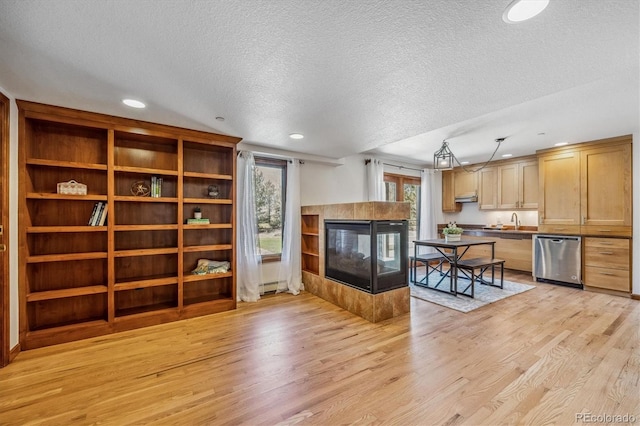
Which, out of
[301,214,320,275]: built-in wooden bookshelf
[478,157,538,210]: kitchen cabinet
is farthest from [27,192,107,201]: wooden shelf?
[478,157,538,210]: kitchen cabinet

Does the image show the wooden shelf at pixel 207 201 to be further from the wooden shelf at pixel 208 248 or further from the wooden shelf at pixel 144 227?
the wooden shelf at pixel 208 248

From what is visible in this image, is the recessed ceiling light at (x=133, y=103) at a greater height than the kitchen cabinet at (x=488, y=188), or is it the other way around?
the recessed ceiling light at (x=133, y=103)

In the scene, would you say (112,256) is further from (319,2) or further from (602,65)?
(602,65)

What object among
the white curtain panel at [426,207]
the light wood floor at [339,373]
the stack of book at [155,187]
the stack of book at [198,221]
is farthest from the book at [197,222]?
the white curtain panel at [426,207]

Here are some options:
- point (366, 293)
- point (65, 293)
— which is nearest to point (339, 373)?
point (366, 293)

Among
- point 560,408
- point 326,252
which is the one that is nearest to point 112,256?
point 326,252

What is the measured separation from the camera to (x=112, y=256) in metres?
2.85

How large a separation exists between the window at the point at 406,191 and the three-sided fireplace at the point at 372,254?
258 centimetres

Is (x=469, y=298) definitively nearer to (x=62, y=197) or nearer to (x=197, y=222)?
(x=197, y=222)

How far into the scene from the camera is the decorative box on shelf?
8.93ft

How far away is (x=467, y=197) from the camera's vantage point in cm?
635

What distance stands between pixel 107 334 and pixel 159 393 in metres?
1.44

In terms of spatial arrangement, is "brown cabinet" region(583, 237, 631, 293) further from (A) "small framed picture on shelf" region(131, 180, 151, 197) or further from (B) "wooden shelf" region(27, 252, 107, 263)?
(B) "wooden shelf" region(27, 252, 107, 263)

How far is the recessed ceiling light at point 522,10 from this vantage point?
1.26 meters
